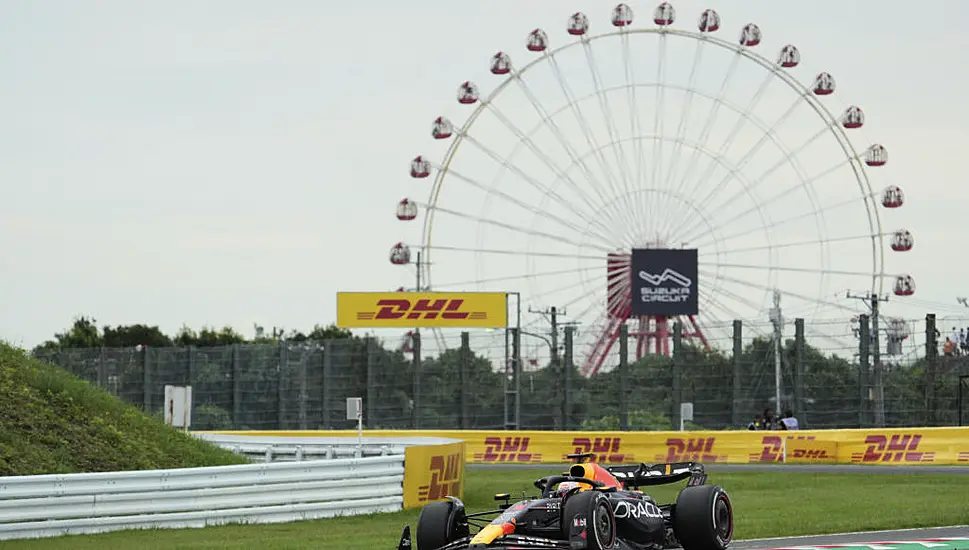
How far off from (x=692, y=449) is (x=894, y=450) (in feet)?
16.9

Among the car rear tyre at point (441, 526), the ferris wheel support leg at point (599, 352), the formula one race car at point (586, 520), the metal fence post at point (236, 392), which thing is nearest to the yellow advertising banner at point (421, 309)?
the ferris wheel support leg at point (599, 352)

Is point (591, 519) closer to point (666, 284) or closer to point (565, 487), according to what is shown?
point (565, 487)

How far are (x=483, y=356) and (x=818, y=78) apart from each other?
51.1 feet

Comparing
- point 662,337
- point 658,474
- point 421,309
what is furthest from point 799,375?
point 658,474

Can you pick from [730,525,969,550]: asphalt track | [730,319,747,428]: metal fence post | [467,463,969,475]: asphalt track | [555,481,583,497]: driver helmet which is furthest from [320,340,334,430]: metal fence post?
[555,481,583,497]: driver helmet

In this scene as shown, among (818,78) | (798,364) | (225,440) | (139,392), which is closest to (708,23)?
(818,78)

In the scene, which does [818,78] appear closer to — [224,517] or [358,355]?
[358,355]

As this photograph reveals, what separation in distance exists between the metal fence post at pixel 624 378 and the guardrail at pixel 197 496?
2408 centimetres

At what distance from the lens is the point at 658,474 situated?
1659 cm

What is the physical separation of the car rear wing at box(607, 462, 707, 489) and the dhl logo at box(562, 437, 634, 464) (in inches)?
980

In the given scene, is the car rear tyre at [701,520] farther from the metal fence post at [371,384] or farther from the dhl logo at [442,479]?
the metal fence post at [371,384]

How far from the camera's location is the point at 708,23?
55062mm

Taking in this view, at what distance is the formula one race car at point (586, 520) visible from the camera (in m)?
14.3

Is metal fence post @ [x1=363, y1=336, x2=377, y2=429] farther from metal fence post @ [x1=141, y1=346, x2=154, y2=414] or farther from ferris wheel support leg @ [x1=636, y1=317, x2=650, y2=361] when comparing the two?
ferris wheel support leg @ [x1=636, y1=317, x2=650, y2=361]
